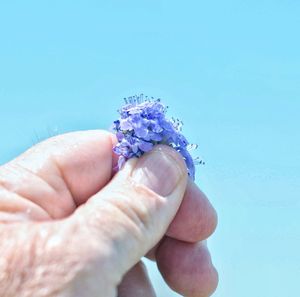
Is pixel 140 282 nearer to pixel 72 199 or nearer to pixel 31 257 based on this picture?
pixel 72 199

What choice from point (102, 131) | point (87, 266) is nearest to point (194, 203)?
point (102, 131)

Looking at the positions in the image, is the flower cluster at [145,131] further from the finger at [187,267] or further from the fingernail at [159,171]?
the finger at [187,267]

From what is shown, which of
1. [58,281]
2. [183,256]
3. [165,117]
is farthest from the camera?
[183,256]

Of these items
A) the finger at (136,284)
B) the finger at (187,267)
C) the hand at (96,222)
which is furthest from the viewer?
the finger at (187,267)

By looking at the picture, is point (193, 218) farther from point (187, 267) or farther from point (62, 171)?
point (62, 171)

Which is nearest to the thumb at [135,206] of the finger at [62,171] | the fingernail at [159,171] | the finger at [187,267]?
the fingernail at [159,171]

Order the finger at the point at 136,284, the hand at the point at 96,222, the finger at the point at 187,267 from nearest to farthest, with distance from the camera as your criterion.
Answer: the hand at the point at 96,222 → the finger at the point at 136,284 → the finger at the point at 187,267
